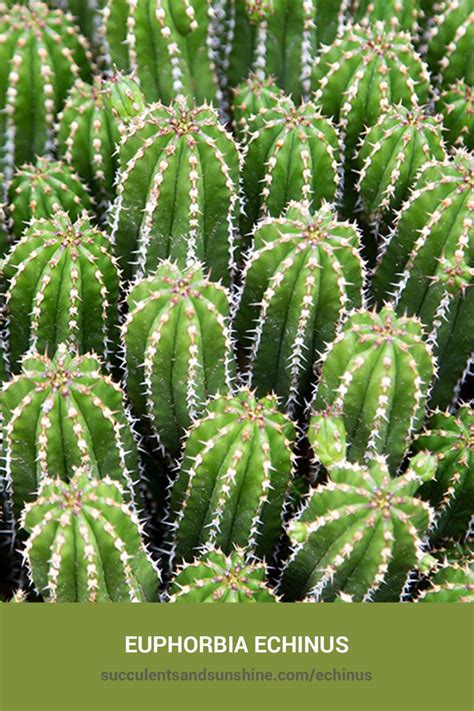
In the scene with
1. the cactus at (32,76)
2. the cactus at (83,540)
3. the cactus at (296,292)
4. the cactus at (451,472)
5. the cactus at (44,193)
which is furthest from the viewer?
the cactus at (32,76)

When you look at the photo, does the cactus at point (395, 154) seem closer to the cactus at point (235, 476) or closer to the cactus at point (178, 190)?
the cactus at point (178, 190)

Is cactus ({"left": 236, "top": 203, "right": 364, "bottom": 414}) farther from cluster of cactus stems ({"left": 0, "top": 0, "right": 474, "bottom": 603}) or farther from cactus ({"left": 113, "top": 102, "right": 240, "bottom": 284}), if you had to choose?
cactus ({"left": 113, "top": 102, "right": 240, "bottom": 284})

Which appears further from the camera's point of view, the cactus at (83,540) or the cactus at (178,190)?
the cactus at (178,190)

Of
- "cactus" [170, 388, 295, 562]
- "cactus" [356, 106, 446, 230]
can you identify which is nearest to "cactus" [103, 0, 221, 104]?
"cactus" [356, 106, 446, 230]

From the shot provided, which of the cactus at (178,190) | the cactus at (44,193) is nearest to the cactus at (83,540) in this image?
the cactus at (178,190)

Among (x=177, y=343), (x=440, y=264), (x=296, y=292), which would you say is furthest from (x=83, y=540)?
(x=440, y=264)

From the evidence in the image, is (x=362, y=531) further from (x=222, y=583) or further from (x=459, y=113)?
(x=459, y=113)

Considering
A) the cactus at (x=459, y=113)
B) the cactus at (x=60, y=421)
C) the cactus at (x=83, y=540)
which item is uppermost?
the cactus at (x=459, y=113)
